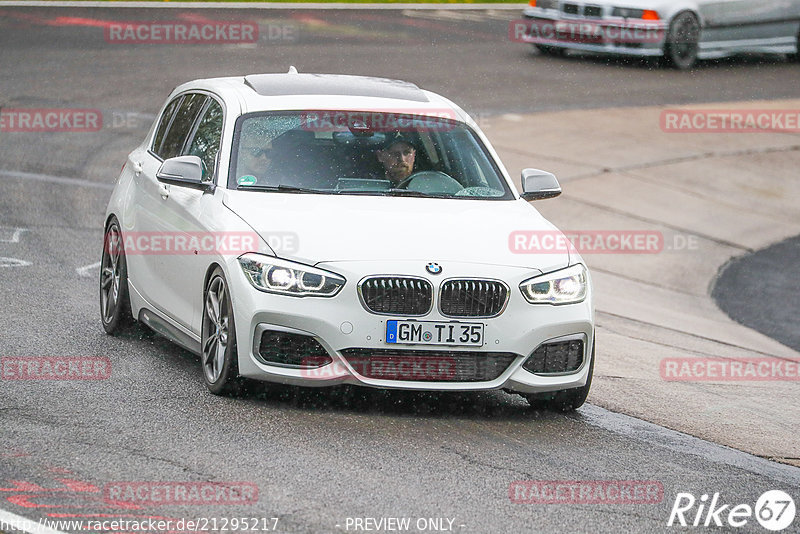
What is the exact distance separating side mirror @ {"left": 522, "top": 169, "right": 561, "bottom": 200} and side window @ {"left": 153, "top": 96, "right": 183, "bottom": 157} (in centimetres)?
246

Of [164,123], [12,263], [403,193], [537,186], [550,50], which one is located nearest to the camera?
[403,193]

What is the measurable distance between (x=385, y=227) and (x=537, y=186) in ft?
4.78

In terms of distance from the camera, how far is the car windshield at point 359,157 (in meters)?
8.73

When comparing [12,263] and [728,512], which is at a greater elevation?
[728,512]

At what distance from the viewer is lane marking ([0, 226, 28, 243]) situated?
12898 mm

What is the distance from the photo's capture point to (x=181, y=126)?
9.82 metres

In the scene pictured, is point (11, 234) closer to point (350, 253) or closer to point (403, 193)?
point (403, 193)

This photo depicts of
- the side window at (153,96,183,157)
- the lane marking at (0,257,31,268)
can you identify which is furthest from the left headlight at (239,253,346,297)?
the lane marking at (0,257,31,268)

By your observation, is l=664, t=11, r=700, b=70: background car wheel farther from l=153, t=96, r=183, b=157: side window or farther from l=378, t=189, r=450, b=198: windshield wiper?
l=378, t=189, r=450, b=198: windshield wiper

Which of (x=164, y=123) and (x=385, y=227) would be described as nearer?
(x=385, y=227)

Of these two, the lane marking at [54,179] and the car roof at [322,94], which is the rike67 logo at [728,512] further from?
the lane marking at [54,179]

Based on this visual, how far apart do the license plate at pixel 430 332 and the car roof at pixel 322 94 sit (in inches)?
77.6

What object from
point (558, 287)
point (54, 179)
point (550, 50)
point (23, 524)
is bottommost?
point (550, 50)

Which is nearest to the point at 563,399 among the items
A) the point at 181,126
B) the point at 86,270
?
the point at 181,126
